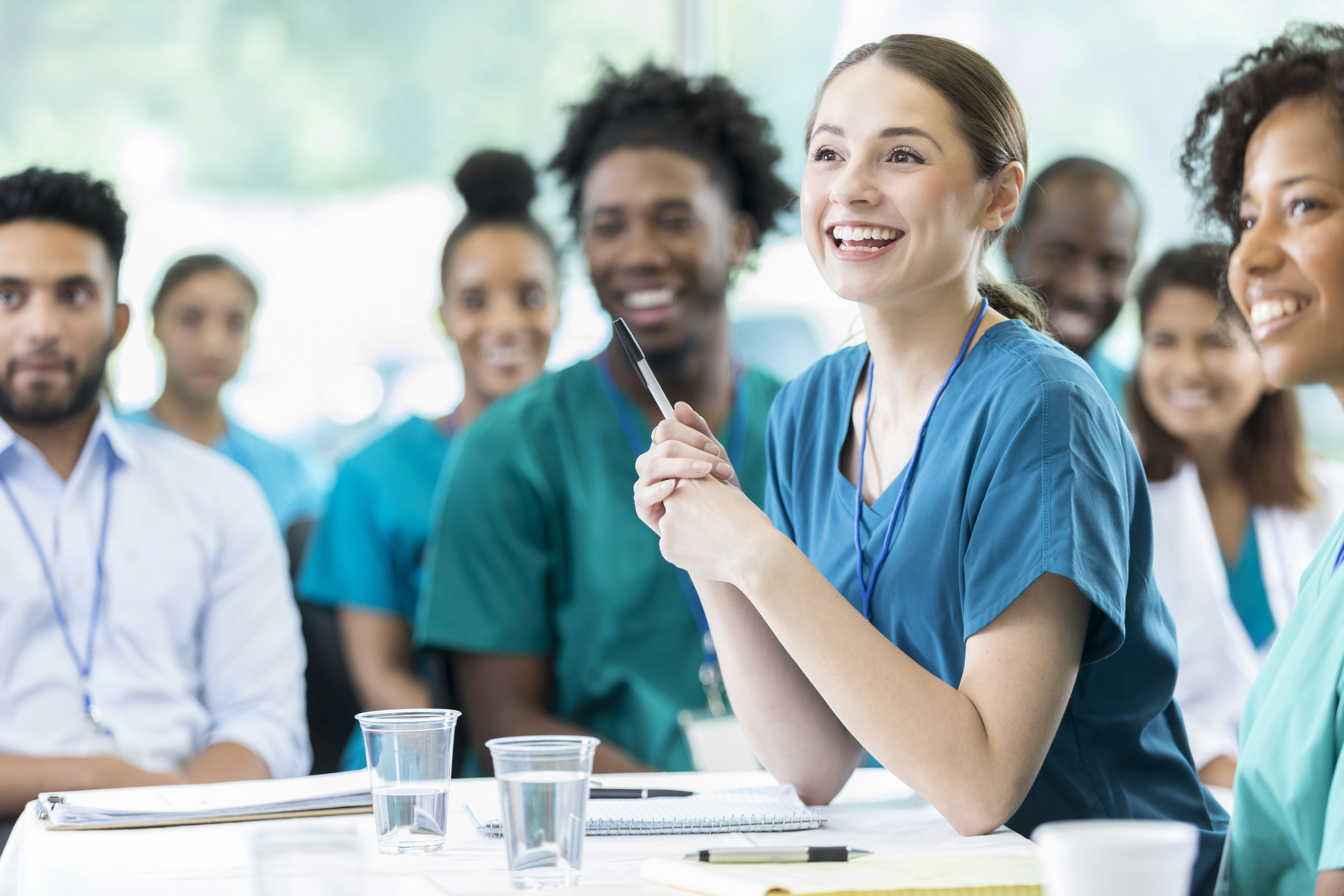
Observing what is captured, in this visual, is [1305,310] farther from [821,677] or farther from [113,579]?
[113,579]

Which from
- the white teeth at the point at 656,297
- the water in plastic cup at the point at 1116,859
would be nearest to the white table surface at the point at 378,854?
the water in plastic cup at the point at 1116,859

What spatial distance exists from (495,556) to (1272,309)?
127cm

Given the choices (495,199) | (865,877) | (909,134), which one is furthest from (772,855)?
(495,199)

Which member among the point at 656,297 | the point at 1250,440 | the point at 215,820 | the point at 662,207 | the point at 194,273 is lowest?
the point at 215,820

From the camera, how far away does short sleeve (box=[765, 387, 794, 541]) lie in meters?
1.37

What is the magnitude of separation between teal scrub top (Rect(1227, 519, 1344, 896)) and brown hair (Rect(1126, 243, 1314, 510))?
4.94 ft

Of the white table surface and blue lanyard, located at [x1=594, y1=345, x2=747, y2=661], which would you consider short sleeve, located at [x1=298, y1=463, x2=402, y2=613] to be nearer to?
blue lanyard, located at [x1=594, y1=345, x2=747, y2=661]

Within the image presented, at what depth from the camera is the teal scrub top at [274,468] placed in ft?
10.8

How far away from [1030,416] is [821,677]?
10.8 inches

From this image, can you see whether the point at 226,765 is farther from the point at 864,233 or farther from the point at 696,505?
the point at 864,233

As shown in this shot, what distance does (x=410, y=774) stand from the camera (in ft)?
3.17

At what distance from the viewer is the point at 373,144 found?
3.90 meters

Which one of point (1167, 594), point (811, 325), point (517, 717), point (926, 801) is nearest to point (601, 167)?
point (517, 717)

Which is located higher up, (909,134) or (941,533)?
A: (909,134)
